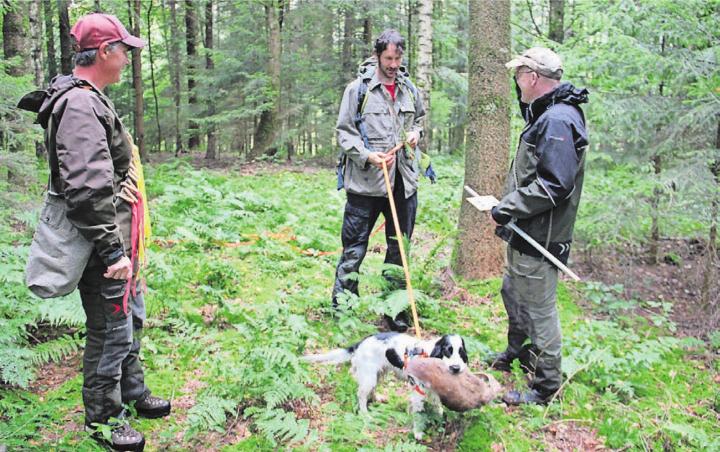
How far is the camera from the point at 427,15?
10.5 meters

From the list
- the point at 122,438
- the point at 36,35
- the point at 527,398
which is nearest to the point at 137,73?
the point at 36,35

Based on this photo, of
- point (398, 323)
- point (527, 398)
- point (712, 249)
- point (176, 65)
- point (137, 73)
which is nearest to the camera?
point (527, 398)

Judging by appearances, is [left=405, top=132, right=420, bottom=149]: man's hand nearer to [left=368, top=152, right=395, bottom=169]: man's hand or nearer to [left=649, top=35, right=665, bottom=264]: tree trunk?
[left=368, top=152, right=395, bottom=169]: man's hand

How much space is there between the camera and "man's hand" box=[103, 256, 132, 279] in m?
2.86

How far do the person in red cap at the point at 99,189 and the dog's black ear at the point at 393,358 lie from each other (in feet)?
5.37

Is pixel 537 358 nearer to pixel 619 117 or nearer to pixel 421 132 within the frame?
pixel 421 132

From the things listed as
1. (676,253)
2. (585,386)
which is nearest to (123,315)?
(585,386)

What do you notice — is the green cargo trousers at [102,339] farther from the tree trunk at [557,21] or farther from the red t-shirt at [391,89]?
the tree trunk at [557,21]

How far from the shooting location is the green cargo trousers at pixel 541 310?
3762 millimetres

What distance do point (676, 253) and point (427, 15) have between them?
6376 mm

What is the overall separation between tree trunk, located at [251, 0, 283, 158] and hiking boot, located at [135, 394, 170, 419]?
13106 mm

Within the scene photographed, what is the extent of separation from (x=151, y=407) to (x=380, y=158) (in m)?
2.62

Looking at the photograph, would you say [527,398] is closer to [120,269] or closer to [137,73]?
[120,269]

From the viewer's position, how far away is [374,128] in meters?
4.73
